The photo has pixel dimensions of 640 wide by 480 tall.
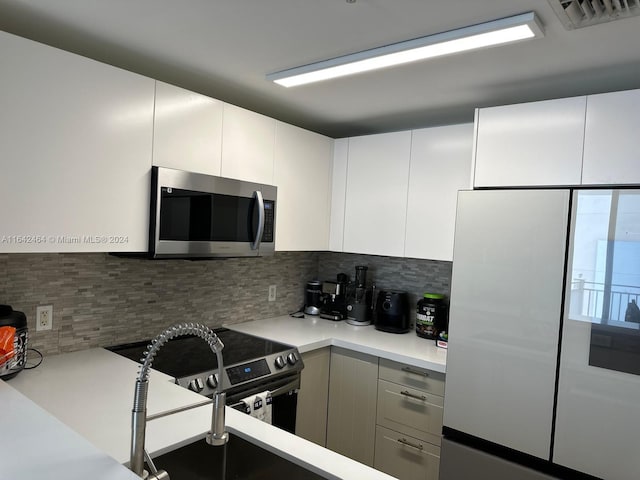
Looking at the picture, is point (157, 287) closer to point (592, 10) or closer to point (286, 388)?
point (286, 388)

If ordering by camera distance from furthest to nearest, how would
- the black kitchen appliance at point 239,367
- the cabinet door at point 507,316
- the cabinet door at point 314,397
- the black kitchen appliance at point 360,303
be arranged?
the black kitchen appliance at point 360,303 < the cabinet door at point 314,397 < the black kitchen appliance at point 239,367 < the cabinet door at point 507,316

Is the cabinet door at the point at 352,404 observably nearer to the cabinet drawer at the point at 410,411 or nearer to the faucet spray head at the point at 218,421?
the cabinet drawer at the point at 410,411

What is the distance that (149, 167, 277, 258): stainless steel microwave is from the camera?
1881 millimetres

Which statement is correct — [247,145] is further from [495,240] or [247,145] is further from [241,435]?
[241,435]

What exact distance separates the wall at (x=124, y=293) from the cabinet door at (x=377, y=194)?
2.15 feet

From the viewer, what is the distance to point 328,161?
2.89m

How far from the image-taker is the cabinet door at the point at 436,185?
95.7 inches

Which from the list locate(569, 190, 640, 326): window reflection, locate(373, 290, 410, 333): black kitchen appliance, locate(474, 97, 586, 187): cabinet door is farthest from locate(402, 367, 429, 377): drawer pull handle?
locate(474, 97, 586, 187): cabinet door

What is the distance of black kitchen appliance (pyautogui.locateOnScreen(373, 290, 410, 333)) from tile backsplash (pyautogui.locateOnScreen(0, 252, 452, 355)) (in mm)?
194

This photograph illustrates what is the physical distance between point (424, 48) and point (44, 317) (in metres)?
1.95

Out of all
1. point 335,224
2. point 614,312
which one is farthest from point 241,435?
point 335,224

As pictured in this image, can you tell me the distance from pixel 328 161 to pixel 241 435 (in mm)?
1957

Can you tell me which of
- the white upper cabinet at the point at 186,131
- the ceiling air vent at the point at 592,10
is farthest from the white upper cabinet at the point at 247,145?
the ceiling air vent at the point at 592,10

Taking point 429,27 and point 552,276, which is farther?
point 552,276
